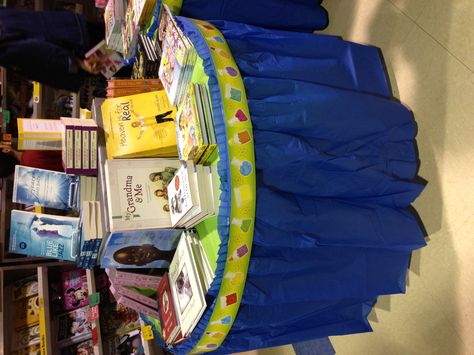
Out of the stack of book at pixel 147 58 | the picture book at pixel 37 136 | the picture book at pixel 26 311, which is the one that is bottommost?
the picture book at pixel 26 311

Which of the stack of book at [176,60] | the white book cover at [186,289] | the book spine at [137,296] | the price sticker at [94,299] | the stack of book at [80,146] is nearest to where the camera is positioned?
the white book cover at [186,289]

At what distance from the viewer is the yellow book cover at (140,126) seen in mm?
1492

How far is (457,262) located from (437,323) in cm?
30

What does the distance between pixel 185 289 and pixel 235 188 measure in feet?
1.52

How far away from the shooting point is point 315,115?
141 centimetres

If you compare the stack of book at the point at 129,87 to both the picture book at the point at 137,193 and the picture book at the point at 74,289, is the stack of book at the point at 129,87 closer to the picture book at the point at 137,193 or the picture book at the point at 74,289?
the picture book at the point at 137,193

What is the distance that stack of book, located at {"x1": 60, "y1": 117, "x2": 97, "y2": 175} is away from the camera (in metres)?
1.60

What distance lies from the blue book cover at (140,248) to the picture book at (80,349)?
1.28 meters

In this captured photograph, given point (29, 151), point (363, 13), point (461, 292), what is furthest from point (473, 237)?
point (29, 151)

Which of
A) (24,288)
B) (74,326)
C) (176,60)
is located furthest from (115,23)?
(74,326)

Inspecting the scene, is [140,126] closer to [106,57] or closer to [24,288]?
[106,57]

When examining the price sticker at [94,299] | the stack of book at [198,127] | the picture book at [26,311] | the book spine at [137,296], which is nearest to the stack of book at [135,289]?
the book spine at [137,296]

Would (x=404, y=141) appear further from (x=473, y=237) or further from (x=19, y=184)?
(x=19, y=184)

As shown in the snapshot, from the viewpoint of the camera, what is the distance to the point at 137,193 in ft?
4.58
